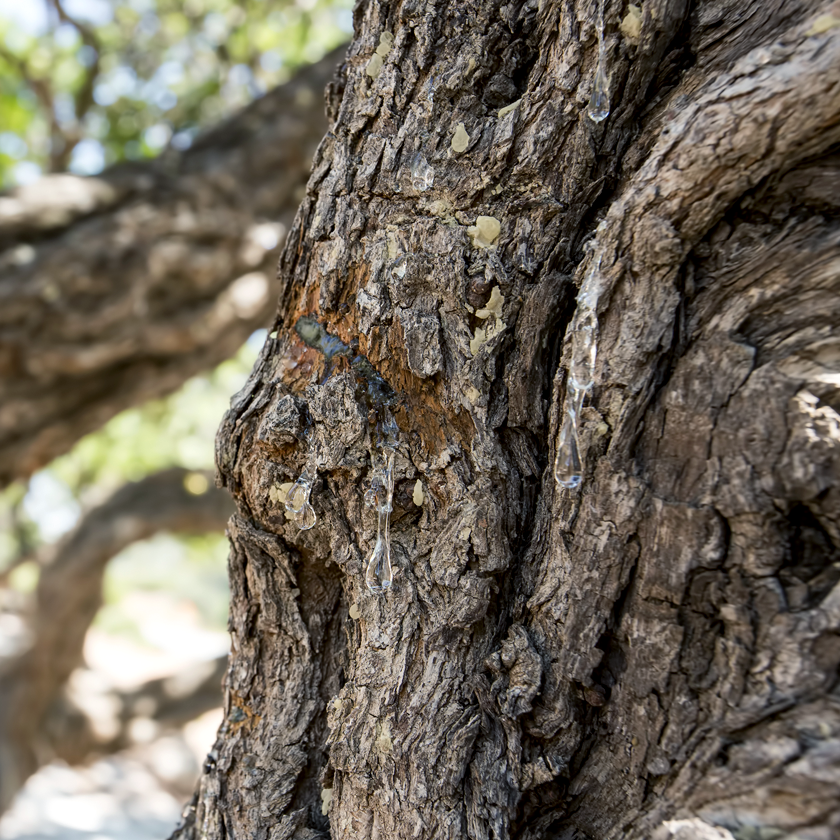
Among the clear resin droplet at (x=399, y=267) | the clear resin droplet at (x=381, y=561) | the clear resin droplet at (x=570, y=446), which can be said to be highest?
the clear resin droplet at (x=399, y=267)

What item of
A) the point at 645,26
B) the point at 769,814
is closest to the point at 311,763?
the point at 769,814

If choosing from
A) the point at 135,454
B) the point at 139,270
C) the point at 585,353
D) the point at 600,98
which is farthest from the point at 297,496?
the point at 135,454

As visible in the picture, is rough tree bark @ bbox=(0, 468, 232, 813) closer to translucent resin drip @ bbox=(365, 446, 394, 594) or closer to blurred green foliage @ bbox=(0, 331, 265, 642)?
blurred green foliage @ bbox=(0, 331, 265, 642)

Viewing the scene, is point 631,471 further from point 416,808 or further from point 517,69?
point 517,69

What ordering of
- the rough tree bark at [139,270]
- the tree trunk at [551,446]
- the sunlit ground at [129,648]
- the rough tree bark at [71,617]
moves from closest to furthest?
the tree trunk at [551,446] → the rough tree bark at [139,270] → the rough tree bark at [71,617] → the sunlit ground at [129,648]

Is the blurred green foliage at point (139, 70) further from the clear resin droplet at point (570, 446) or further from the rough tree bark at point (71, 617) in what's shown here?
the clear resin droplet at point (570, 446)

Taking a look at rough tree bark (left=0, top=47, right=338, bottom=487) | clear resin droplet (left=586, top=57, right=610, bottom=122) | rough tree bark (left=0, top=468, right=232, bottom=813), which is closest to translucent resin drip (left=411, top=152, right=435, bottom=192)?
clear resin droplet (left=586, top=57, right=610, bottom=122)

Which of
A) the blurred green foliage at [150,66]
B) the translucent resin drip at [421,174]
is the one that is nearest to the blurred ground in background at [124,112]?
the blurred green foliage at [150,66]

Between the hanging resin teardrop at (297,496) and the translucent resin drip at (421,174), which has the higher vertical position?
the translucent resin drip at (421,174)

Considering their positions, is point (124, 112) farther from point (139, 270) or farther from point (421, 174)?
point (421, 174)
